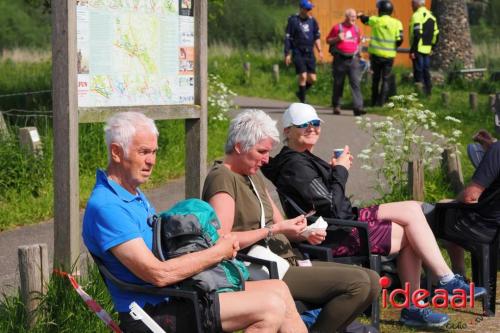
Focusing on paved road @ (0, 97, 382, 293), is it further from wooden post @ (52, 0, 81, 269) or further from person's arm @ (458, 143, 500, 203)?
person's arm @ (458, 143, 500, 203)

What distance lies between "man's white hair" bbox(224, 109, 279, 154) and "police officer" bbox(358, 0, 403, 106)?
1395 centimetres

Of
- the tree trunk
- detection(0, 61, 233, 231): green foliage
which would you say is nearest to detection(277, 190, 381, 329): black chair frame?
detection(0, 61, 233, 231): green foliage

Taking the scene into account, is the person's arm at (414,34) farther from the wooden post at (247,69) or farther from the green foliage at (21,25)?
the green foliage at (21,25)

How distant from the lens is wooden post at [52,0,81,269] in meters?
5.88

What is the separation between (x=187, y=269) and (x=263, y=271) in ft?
3.59

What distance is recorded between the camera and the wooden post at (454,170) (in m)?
10.3

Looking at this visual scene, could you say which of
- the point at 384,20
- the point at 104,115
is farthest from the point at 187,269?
the point at 384,20

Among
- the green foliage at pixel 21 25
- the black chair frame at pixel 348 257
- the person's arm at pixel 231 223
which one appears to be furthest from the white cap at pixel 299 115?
the green foliage at pixel 21 25

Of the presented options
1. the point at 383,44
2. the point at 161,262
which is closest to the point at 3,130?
the point at 161,262

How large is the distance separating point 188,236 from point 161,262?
20 cm

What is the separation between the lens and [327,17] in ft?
102

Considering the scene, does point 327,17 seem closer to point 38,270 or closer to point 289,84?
point 289,84

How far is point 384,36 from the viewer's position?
1980cm

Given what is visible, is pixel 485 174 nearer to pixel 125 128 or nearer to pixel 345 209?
pixel 345 209
